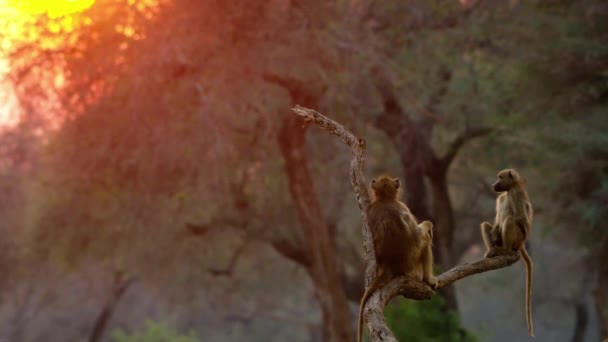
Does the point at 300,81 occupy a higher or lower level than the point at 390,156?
higher

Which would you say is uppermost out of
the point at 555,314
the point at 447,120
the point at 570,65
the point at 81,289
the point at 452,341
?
the point at 570,65

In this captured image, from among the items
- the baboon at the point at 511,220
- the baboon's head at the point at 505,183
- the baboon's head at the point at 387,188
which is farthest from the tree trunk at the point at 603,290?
the baboon's head at the point at 387,188

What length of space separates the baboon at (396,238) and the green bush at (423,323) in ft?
33.0

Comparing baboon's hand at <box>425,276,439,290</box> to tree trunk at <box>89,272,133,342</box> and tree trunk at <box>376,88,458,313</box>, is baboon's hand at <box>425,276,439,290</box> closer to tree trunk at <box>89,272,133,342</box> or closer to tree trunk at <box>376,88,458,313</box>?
tree trunk at <box>376,88,458,313</box>

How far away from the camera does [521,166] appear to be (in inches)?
949

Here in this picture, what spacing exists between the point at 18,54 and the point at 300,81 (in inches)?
199

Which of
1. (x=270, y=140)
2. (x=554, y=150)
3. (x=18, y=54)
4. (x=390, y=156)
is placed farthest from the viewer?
(x=390, y=156)

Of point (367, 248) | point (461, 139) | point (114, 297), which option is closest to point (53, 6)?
point (461, 139)

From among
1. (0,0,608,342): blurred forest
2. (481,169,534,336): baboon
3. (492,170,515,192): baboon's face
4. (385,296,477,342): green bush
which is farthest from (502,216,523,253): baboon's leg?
(0,0,608,342): blurred forest

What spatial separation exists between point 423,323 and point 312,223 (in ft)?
12.2

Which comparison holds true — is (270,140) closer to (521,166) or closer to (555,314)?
(521,166)

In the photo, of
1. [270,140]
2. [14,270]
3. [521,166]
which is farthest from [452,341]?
[14,270]

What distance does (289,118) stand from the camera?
19609 mm

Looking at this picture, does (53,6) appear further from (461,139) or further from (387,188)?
(387,188)
